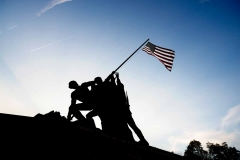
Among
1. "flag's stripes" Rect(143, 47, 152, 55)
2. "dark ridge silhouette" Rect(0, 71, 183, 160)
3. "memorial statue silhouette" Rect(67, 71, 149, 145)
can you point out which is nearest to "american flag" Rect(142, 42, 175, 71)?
"flag's stripes" Rect(143, 47, 152, 55)

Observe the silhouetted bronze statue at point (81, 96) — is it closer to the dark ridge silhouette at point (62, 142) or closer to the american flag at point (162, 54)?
the dark ridge silhouette at point (62, 142)

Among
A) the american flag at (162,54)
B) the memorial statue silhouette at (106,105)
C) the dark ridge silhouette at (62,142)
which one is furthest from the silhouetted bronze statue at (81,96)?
the american flag at (162,54)

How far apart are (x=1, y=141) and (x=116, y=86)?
4.21 metres

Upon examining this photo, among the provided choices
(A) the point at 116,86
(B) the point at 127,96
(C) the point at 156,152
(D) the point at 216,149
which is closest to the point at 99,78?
(A) the point at 116,86

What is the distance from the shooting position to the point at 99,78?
647cm

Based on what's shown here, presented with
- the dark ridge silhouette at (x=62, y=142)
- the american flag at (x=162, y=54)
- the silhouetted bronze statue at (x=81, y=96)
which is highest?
the american flag at (x=162, y=54)

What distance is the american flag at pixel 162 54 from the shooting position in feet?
30.8

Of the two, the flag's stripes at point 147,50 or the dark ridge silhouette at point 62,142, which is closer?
the dark ridge silhouette at point 62,142

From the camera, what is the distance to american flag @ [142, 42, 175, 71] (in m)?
9.38

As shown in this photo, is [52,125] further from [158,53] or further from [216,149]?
[216,149]

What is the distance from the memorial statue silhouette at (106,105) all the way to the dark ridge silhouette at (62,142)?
9.36 ft

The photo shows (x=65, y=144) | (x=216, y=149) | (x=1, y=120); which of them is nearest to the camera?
(x=1, y=120)

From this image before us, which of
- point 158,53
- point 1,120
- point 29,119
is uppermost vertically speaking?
point 158,53

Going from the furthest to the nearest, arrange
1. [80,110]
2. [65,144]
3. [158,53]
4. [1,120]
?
[158,53], [80,110], [65,144], [1,120]
